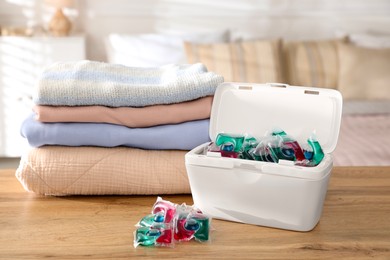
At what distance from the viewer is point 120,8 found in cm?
365

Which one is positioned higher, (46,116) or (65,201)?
(46,116)

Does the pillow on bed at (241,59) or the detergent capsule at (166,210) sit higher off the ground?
the detergent capsule at (166,210)

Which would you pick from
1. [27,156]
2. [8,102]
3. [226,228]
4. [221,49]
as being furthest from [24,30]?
[226,228]

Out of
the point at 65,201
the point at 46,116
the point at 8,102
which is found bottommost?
the point at 8,102

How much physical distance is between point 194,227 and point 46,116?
0.36 m

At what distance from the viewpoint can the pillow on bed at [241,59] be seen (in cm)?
310

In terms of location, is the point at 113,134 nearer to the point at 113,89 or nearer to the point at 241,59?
the point at 113,89

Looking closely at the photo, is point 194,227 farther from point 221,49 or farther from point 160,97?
point 221,49

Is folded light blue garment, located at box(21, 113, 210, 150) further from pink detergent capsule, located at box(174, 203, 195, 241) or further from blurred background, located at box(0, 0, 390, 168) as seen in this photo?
blurred background, located at box(0, 0, 390, 168)

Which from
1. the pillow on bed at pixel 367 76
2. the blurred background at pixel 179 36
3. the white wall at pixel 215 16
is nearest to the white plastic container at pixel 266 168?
the blurred background at pixel 179 36

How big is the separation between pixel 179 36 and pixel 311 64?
72 cm

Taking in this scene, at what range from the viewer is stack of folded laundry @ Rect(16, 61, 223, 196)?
1.08 metres

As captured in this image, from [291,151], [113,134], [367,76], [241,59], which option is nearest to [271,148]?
[291,151]

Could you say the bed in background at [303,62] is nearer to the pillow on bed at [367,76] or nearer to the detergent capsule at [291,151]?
the pillow on bed at [367,76]
